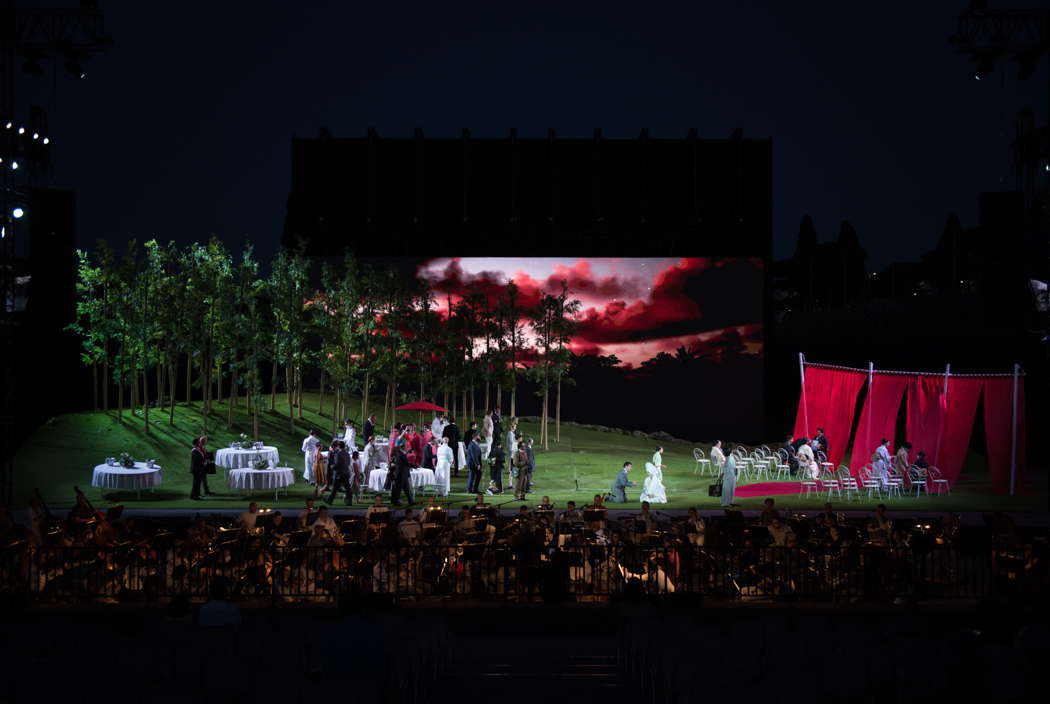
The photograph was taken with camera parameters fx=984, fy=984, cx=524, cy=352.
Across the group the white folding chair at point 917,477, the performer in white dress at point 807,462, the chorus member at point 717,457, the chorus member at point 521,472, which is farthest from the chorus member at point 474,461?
the white folding chair at point 917,477

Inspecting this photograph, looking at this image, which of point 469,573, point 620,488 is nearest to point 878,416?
point 620,488

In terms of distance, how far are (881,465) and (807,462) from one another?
196cm

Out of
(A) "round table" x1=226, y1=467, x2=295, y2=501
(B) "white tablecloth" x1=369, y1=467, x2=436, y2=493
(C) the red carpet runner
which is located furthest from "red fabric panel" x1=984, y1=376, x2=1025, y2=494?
(A) "round table" x1=226, y1=467, x2=295, y2=501

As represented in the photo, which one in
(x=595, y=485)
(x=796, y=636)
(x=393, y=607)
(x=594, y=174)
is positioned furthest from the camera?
(x=594, y=174)

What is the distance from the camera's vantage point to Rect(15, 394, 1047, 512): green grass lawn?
21.6 meters

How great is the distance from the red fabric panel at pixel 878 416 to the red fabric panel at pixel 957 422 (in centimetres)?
101

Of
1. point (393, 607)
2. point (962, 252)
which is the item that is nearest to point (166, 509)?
point (393, 607)

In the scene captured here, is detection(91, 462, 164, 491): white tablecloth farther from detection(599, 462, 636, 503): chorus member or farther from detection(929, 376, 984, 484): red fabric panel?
detection(929, 376, 984, 484): red fabric panel

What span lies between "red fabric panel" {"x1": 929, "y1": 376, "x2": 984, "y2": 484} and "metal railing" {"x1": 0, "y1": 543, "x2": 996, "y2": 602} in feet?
30.7

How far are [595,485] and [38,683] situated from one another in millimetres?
20156

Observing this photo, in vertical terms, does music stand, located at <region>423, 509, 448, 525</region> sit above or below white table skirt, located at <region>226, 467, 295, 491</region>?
above

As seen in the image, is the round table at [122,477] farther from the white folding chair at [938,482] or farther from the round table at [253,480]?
the white folding chair at [938,482]

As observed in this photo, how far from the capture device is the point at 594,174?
37094 mm

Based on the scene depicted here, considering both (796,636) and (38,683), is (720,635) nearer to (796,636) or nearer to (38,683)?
(796,636)
